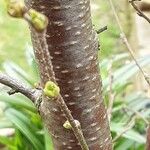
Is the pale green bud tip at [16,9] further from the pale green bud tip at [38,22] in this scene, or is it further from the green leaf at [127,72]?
the green leaf at [127,72]

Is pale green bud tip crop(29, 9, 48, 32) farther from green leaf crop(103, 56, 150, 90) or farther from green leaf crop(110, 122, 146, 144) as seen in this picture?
green leaf crop(103, 56, 150, 90)

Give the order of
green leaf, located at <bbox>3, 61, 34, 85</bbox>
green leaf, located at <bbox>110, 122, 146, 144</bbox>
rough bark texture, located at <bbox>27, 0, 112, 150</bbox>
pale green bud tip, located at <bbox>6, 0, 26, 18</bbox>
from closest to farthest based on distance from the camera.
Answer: pale green bud tip, located at <bbox>6, 0, 26, 18</bbox>, rough bark texture, located at <bbox>27, 0, 112, 150</bbox>, green leaf, located at <bbox>110, 122, 146, 144</bbox>, green leaf, located at <bbox>3, 61, 34, 85</bbox>

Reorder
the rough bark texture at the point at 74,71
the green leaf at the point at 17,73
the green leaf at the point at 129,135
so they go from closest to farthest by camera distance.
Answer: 1. the rough bark texture at the point at 74,71
2. the green leaf at the point at 129,135
3. the green leaf at the point at 17,73

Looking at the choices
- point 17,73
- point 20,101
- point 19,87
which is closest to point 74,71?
point 19,87

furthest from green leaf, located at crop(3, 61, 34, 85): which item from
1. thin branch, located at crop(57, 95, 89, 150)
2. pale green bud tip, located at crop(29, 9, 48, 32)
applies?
pale green bud tip, located at crop(29, 9, 48, 32)

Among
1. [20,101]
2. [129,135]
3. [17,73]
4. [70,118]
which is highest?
[17,73]

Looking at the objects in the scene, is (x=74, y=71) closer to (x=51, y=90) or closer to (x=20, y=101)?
(x=51, y=90)

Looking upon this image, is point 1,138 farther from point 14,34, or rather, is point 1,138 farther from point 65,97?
point 14,34

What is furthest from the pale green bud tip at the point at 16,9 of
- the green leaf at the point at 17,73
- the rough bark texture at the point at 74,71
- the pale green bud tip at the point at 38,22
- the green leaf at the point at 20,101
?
the green leaf at the point at 17,73

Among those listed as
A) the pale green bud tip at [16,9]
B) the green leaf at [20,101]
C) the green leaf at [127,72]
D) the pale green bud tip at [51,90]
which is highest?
the green leaf at [127,72]
